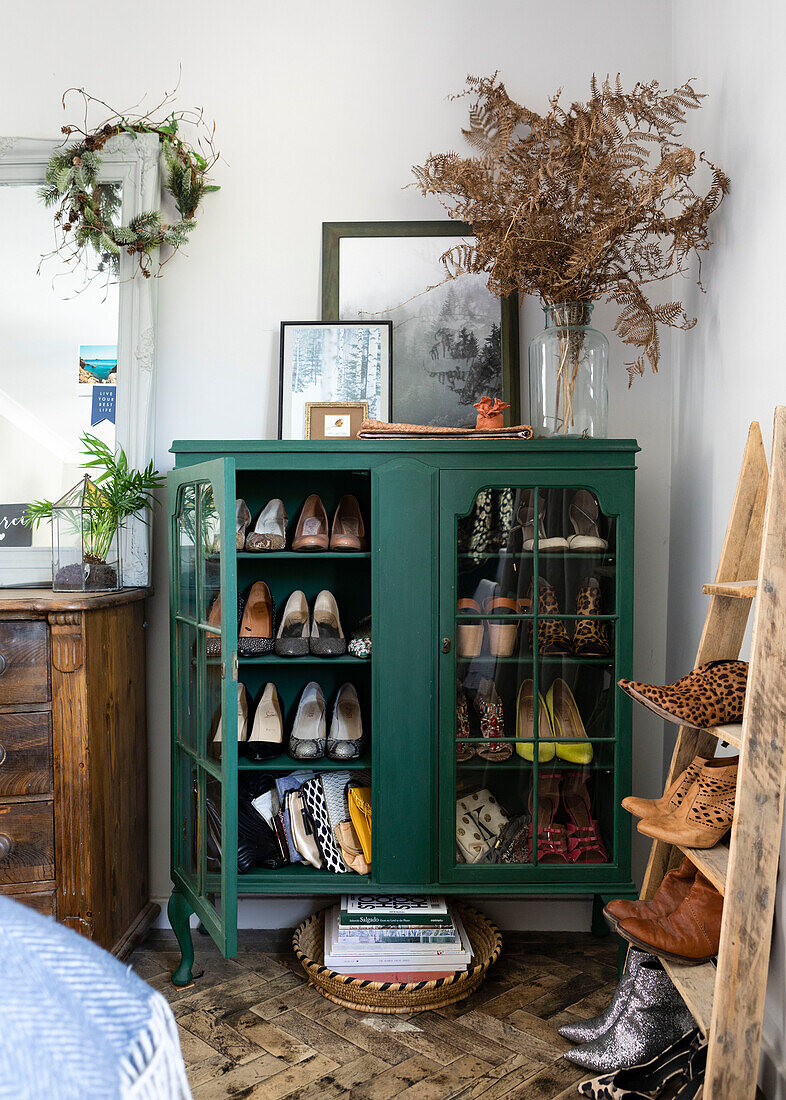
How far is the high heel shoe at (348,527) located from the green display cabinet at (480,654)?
0.11 meters

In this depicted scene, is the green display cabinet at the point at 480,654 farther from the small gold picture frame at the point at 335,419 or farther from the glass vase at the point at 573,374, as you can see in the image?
the small gold picture frame at the point at 335,419

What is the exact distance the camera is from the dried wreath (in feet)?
7.54

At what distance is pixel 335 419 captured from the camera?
2316 millimetres

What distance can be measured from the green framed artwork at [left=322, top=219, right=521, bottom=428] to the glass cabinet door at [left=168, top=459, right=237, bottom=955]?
2.35 feet

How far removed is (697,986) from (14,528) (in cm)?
210

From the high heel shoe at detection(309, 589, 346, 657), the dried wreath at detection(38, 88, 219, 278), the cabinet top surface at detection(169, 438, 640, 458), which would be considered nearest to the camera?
the cabinet top surface at detection(169, 438, 640, 458)

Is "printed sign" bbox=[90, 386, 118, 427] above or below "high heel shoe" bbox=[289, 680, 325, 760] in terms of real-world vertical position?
above

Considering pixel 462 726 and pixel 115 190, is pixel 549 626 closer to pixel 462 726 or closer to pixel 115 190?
pixel 462 726

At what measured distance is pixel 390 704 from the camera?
79.5 inches

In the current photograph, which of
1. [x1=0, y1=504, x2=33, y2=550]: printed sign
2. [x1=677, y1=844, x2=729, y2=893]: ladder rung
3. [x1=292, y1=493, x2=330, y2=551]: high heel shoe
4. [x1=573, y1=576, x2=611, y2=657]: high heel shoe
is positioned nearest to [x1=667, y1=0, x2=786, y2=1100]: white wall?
[x1=677, y1=844, x2=729, y2=893]: ladder rung

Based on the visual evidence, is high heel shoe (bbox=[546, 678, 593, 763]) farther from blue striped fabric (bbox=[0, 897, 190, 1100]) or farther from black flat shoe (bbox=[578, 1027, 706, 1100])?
blue striped fabric (bbox=[0, 897, 190, 1100])

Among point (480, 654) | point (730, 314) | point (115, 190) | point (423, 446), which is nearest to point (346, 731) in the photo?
point (480, 654)

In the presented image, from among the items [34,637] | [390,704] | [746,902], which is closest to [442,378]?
[390,704]

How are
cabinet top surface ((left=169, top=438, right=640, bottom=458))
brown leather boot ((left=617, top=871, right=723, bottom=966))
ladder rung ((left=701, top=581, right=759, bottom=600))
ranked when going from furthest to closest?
cabinet top surface ((left=169, top=438, right=640, bottom=458)) < brown leather boot ((left=617, top=871, right=723, bottom=966)) < ladder rung ((left=701, top=581, right=759, bottom=600))
